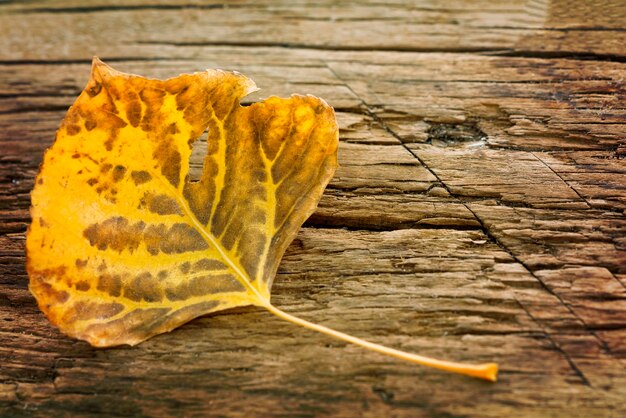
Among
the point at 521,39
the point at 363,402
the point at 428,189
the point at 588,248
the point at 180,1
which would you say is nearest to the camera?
the point at 363,402

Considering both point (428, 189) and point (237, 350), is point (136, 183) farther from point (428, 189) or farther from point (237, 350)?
point (428, 189)

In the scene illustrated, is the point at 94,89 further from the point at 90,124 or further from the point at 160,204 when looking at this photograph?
the point at 160,204

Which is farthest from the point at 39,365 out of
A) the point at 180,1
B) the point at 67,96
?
the point at 180,1

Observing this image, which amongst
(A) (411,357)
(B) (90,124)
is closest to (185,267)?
(B) (90,124)

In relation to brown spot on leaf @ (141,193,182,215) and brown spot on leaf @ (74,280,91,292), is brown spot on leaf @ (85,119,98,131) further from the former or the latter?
brown spot on leaf @ (74,280,91,292)

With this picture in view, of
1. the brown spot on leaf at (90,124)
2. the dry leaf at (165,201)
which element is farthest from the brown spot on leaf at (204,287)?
the brown spot on leaf at (90,124)

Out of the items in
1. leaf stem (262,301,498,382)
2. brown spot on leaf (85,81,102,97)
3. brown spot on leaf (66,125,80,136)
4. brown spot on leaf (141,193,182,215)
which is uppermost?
brown spot on leaf (85,81,102,97)

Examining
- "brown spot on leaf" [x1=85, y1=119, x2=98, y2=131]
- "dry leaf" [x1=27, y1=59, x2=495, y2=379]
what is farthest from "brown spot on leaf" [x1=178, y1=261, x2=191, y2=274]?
"brown spot on leaf" [x1=85, y1=119, x2=98, y2=131]
